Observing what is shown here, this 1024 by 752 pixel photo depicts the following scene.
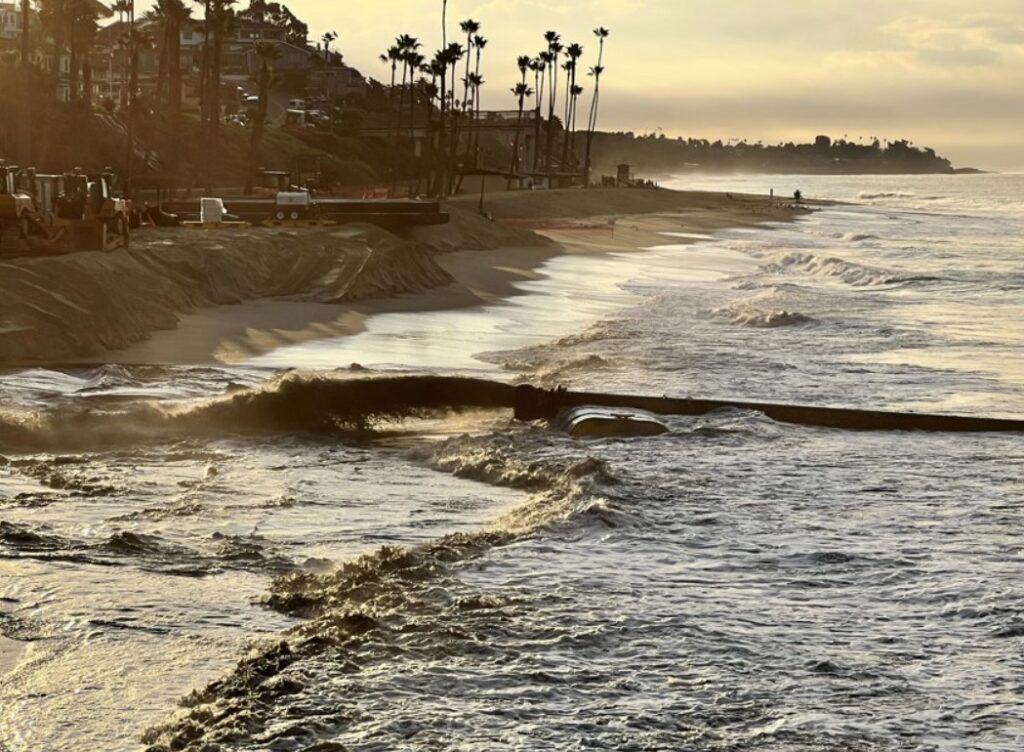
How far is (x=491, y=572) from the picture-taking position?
12.3m

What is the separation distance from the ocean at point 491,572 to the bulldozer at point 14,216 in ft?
33.1

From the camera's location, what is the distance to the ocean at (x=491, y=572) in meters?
9.06

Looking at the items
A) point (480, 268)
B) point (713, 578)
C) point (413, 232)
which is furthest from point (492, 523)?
point (413, 232)

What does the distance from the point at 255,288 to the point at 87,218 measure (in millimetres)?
5218

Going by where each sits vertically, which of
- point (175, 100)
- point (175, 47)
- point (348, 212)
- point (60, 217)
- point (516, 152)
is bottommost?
point (348, 212)

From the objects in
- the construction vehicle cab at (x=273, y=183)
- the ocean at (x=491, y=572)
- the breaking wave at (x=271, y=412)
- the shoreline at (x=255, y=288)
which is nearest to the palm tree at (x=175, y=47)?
the construction vehicle cab at (x=273, y=183)

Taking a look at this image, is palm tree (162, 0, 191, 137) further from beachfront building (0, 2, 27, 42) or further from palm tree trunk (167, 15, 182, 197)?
beachfront building (0, 2, 27, 42)

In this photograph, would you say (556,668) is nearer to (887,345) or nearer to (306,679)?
(306,679)

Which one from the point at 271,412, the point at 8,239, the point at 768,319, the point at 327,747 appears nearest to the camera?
the point at 327,747

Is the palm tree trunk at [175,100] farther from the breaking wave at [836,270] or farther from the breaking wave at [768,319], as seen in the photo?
the breaking wave at [768,319]

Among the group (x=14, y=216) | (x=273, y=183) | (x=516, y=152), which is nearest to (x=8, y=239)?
(x=14, y=216)

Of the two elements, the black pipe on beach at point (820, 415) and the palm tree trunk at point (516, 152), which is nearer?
the black pipe on beach at point (820, 415)

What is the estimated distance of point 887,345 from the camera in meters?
32.3

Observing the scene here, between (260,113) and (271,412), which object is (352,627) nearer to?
(271,412)
